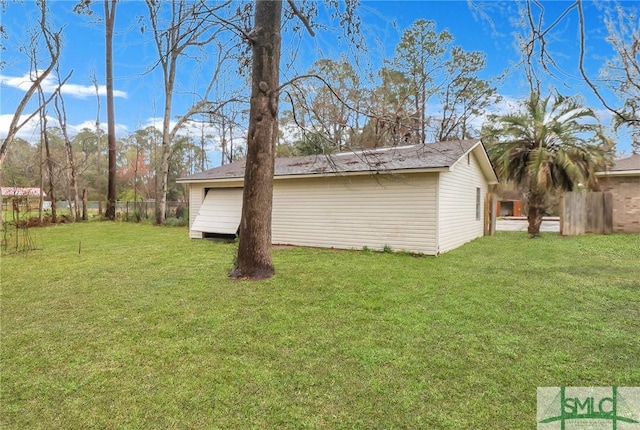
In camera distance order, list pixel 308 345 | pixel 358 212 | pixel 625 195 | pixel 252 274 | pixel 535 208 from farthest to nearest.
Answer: pixel 625 195 < pixel 535 208 < pixel 358 212 < pixel 252 274 < pixel 308 345

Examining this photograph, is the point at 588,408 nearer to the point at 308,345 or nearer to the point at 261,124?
the point at 308,345

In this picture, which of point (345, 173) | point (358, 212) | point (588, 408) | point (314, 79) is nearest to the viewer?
point (588, 408)

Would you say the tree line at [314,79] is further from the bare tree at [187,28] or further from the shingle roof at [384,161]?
the shingle roof at [384,161]

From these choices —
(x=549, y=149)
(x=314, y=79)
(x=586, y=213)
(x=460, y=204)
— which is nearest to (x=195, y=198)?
(x=314, y=79)

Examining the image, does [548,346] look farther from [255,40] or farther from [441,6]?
[255,40]

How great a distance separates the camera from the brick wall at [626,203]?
12.4 meters

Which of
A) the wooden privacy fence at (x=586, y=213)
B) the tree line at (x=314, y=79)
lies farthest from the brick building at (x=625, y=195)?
the tree line at (x=314, y=79)

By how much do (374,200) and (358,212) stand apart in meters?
0.57

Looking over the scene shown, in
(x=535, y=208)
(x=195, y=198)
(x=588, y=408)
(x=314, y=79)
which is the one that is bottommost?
(x=588, y=408)

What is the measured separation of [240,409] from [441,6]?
168 inches

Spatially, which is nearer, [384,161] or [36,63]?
[384,161]

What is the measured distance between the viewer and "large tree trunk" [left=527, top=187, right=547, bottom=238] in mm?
11914

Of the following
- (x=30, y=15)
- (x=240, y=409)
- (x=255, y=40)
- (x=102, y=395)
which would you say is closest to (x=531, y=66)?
(x=240, y=409)

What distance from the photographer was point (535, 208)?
1217 centimetres
